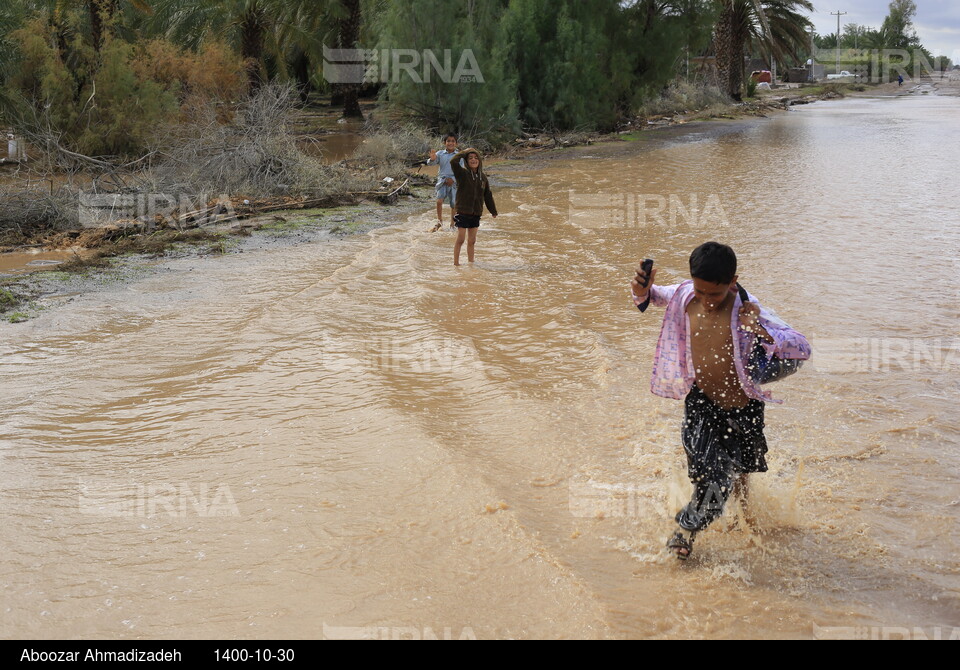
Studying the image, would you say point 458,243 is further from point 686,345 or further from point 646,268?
point 646,268

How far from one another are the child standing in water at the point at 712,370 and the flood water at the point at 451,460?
0.43 m

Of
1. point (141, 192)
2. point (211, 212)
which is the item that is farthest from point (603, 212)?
point (141, 192)

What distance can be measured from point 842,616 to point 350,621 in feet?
6.79

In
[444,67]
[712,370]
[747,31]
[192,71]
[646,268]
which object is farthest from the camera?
[747,31]

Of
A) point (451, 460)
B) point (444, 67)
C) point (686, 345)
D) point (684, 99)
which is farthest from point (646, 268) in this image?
point (684, 99)

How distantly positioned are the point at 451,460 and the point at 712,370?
1.98 metres

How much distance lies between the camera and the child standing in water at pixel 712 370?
374cm

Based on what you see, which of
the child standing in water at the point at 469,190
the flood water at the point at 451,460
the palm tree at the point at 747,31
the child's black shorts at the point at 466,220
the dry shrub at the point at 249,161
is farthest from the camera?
the palm tree at the point at 747,31

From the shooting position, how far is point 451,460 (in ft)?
17.5

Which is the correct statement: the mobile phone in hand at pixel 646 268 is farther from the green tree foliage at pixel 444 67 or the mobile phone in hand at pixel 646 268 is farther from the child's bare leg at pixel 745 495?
the green tree foliage at pixel 444 67

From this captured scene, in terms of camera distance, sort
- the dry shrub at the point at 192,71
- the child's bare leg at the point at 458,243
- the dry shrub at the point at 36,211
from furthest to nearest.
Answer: the dry shrub at the point at 192,71
the dry shrub at the point at 36,211
the child's bare leg at the point at 458,243

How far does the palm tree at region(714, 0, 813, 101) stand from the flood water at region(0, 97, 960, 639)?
120 ft

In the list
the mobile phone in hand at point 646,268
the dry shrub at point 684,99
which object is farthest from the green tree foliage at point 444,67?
the mobile phone in hand at point 646,268

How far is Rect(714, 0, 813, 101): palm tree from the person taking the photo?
1706 inches
